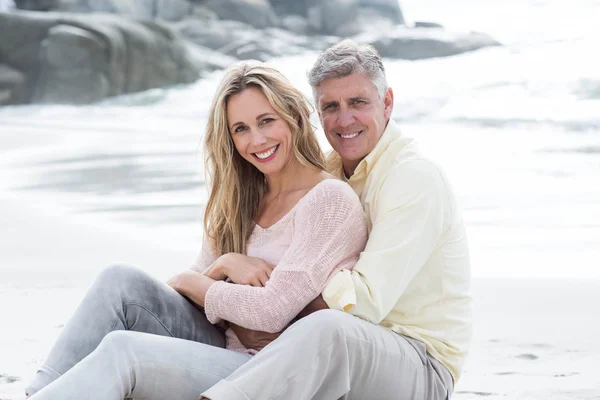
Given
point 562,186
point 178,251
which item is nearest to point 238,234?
point 178,251

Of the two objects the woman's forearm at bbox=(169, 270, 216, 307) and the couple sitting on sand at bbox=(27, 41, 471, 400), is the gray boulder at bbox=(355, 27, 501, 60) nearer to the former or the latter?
the couple sitting on sand at bbox=(27, 41, 471, 400)

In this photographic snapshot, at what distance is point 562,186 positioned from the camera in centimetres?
835

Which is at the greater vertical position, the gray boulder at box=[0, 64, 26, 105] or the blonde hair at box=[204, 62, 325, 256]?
the blonde hair at box=[204, 62, 325, 256]

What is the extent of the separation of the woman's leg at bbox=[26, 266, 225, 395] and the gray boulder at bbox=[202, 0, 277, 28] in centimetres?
2223

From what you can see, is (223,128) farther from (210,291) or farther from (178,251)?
(178,251)

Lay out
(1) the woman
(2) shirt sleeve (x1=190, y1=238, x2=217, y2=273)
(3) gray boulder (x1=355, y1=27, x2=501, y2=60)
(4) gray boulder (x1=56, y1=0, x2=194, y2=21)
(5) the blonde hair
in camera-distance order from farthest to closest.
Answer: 1. (4) gray boulder (x1=56, y1=0, x2=194, y2=21)
2. (3) gray boulder (x1=355, y1=27, x2=501, y2=60)
3. (2) shirt sleeve (x1=190, y1=238, x2=217, y2=273)
4. (5) the blonde hair
5. (1) the woman

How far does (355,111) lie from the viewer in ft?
7.33

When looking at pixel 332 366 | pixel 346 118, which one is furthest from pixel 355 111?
pixel 332 366

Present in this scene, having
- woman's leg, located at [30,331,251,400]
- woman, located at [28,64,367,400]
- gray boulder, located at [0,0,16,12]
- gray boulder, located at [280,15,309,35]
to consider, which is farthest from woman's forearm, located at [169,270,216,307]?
gray boulder, located at [280,15,309,35]

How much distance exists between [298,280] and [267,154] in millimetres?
424

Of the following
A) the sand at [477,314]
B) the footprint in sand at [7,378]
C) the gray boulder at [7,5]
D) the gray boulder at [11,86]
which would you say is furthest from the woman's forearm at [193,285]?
the gray boulder at [7,5]

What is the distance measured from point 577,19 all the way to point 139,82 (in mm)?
11593

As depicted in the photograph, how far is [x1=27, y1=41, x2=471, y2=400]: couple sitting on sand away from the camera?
1.77 m

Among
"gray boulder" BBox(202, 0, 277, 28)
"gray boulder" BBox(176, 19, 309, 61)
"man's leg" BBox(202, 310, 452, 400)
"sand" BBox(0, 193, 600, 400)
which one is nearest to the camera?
"man's leg" BBox(202, 310, 452, 400)
